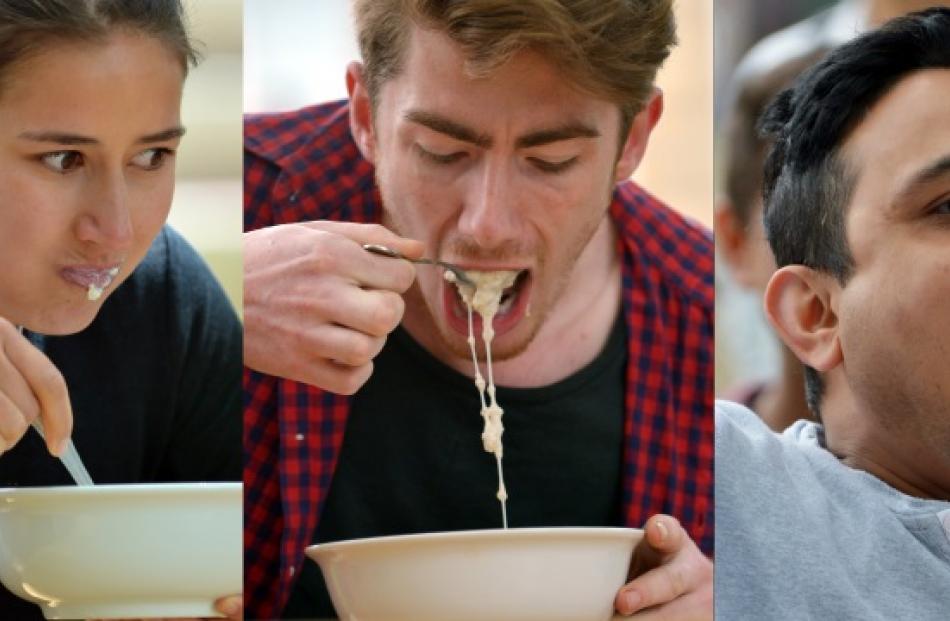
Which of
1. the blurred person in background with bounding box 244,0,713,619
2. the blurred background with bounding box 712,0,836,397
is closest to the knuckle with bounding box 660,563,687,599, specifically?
the blurred person in background with bounding box 244,0,713,619

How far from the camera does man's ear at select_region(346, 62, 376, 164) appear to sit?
1.56m

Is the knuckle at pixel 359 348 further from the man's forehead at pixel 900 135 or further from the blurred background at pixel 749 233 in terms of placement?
the man's forehead at pixel 900 135

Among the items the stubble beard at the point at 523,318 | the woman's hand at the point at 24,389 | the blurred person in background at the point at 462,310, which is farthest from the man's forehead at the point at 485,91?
the woman's hand at the point at 24,389

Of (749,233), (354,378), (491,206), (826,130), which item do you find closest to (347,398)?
(354,378)

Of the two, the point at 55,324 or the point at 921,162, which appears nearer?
the point at 55,324

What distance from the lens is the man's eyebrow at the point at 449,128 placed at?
1526mm

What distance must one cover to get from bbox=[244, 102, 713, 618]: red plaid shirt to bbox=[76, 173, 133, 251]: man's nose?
13 cm

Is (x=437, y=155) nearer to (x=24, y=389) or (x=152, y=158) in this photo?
(x=152, y=158)

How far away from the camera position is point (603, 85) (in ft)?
5.03

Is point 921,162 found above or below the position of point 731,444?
above

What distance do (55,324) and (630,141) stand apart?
0.63 metres

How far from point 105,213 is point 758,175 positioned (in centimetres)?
72

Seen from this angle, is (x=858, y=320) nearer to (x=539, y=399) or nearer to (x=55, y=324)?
(x=539, y=399)

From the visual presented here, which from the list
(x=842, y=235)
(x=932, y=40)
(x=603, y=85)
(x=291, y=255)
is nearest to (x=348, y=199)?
(x=291, y=255)
